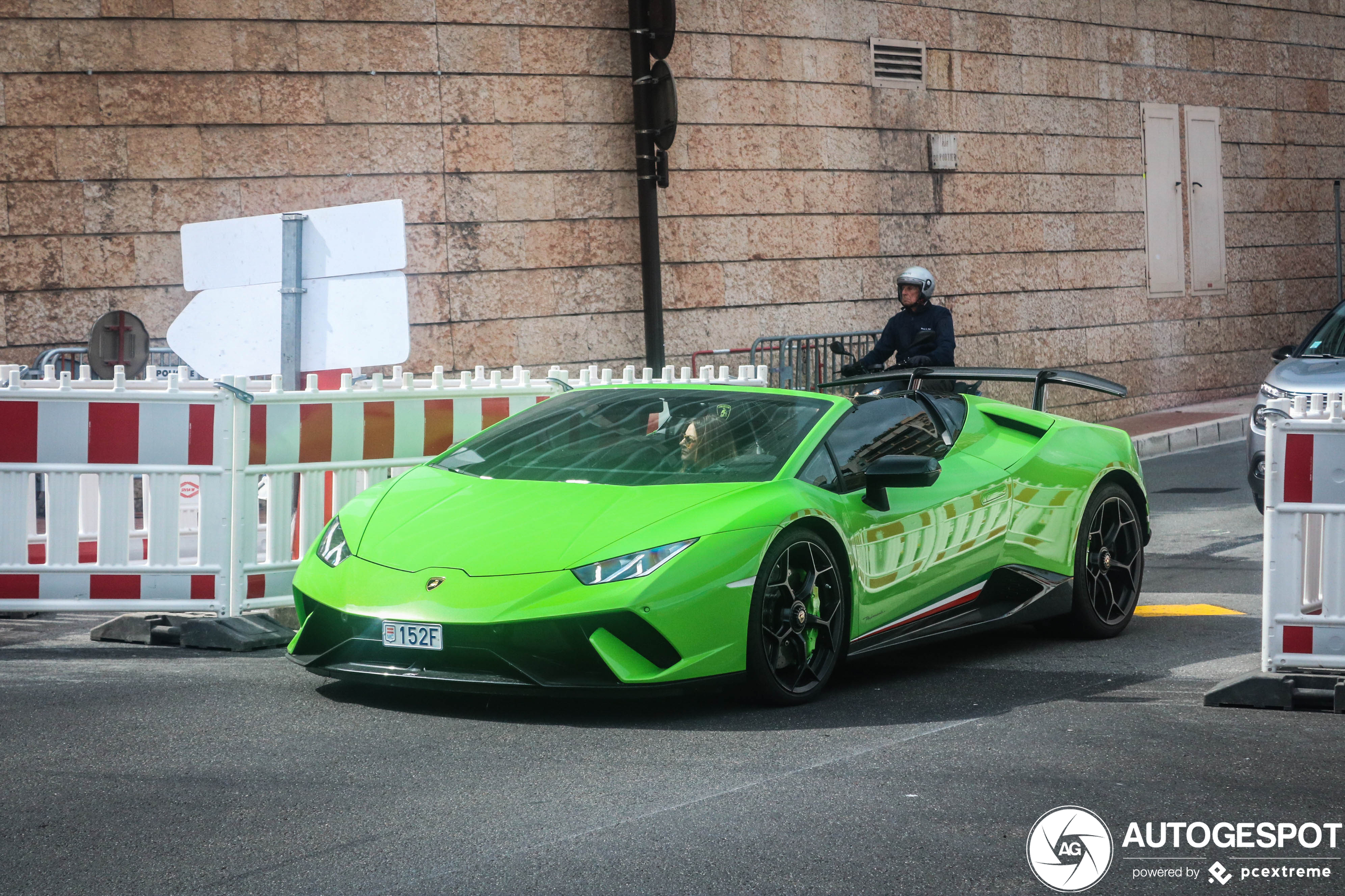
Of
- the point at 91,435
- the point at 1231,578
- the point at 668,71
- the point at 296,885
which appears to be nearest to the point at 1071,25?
the point at 668,71

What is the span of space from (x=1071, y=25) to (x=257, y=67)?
9.81 metres

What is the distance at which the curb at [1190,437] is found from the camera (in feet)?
55.1

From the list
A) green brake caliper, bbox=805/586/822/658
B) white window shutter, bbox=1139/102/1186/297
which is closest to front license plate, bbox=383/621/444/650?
green brake caliper, bbox=805/586/822/658

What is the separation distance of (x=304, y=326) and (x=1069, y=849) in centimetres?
472

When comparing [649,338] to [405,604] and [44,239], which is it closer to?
[44,239]

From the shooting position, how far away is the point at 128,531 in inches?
291

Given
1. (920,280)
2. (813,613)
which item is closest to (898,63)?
(920,280)

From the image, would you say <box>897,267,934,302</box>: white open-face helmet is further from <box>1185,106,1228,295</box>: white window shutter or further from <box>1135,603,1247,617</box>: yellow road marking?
<box>1185,106,1228,295</box>: white window shutter

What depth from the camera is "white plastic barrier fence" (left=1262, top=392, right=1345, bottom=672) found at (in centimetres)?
573

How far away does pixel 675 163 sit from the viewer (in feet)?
50.1

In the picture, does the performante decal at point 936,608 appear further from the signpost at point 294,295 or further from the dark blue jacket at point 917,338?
the dark blue jacket at point 917,338

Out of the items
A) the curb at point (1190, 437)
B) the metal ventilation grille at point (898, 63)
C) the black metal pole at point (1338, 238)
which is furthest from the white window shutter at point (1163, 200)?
the metal ventilation grille at point (898, 63)

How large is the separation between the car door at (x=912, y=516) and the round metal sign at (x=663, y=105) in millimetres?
7358

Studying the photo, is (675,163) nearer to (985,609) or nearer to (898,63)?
(898,63)
